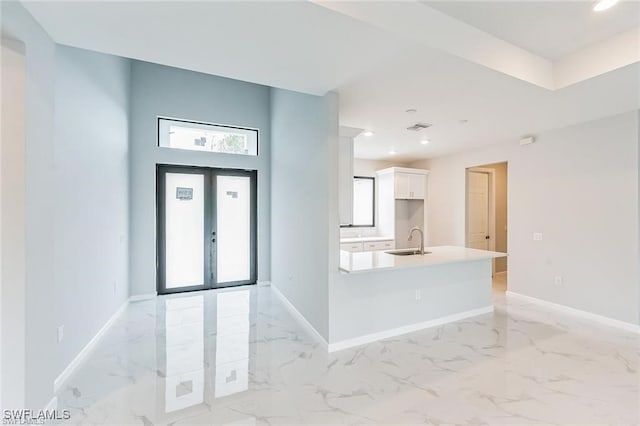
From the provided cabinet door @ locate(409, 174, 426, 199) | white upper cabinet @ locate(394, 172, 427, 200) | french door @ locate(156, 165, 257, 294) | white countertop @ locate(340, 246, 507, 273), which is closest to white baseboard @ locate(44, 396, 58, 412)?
→ white countertop @ locate(340, 246, 507, 273)

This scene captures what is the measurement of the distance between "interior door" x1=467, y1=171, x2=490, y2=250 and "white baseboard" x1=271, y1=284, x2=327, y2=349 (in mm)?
3773

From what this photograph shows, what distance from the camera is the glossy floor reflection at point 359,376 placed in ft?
6.27

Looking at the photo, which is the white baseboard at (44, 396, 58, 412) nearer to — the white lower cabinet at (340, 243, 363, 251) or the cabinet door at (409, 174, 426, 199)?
the white lower cabinet at (340, 243, 363, 251)

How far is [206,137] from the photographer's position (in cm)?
493

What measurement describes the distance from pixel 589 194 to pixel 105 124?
20.0 feet

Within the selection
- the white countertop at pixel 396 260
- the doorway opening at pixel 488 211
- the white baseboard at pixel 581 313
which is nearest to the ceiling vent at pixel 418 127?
the white countertop at pixel 396 260

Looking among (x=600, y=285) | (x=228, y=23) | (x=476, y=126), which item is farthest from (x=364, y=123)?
(x=600, y=285)

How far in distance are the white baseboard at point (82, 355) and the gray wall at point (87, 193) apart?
Answer: 0.06m

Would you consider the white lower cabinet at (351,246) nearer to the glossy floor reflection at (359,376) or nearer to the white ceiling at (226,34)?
the glossy floor reflection at (359,376)

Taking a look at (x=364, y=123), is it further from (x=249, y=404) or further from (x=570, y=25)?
(x=249, y=404)

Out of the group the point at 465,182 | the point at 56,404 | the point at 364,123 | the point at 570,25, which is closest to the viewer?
the point at 56,404

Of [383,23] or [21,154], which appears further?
[383,23]

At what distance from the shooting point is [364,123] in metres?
3.81

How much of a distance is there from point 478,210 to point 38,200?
647cm
